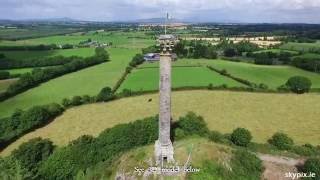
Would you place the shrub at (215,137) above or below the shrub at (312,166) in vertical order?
below

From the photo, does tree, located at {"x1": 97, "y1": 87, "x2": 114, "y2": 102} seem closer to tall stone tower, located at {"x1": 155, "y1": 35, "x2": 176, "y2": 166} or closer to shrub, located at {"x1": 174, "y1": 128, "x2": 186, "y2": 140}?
shrub, located at {"x1": 174, "y1": 128, "x2": 186, "y2": 140}

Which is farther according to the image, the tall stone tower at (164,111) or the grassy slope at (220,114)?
the grassy slope at (220,114)

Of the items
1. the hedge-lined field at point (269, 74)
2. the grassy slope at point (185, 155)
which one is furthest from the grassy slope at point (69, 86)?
the grassy slope at point (185, 155)

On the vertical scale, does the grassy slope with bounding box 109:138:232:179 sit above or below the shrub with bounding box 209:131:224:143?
above

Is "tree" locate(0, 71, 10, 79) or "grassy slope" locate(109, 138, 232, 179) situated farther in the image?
"tree" locate(0, 71, 10, 79)

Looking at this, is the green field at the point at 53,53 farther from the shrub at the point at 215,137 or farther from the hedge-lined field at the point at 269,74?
the shrub at the point at 215,137

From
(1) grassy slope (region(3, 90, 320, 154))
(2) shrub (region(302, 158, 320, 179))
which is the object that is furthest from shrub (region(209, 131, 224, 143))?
(2) shrub (region(302, 158, 320, 179))
